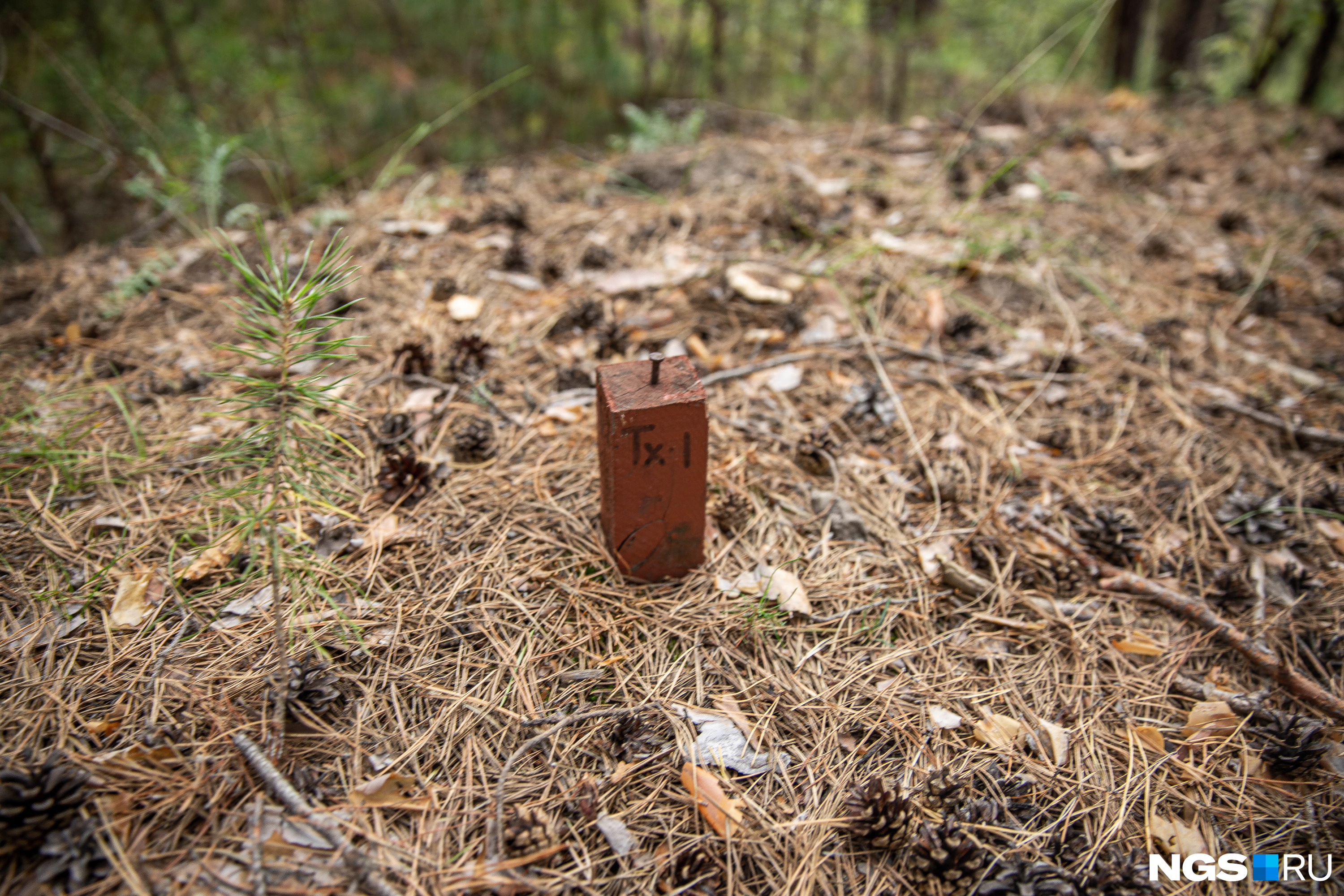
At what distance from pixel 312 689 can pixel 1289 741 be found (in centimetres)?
205

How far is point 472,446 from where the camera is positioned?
195cm

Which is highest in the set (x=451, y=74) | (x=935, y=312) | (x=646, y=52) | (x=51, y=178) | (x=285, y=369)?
(x=646, y=52)

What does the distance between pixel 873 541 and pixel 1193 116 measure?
479 centimetres

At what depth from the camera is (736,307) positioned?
256cm

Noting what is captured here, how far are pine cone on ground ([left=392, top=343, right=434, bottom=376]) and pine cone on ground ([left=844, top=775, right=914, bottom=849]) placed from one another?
1723mm

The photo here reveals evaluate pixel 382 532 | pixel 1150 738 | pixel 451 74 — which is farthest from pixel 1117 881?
pixel 451 74

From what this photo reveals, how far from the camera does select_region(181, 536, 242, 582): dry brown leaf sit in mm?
1577

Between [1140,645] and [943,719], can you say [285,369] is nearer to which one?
[943,719]

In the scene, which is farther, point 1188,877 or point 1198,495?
point 1198,495

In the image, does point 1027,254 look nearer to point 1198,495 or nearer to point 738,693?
point 1198,495

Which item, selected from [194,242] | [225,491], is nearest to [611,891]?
[225,491]

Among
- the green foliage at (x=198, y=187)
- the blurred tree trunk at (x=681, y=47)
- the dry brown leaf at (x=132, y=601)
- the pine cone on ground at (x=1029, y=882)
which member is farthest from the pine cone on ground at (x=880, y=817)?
the blurred tree trunk at (x=681, y=47)

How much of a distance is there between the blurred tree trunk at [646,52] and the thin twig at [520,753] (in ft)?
16.0

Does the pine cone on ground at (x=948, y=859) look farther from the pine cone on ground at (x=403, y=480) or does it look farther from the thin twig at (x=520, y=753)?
the pine cone on ground at (x=403, y=480)
